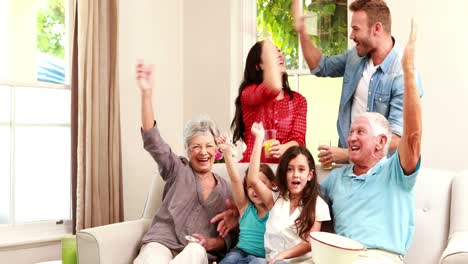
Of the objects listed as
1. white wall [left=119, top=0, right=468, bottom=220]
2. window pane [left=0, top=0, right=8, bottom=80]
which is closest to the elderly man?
white wall [left=119, top=0, right=468, bottom=220]

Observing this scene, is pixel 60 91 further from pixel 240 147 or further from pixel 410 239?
pixel 410 239

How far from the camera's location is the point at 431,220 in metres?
2.46

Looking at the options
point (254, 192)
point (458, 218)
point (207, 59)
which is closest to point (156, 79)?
point (207, 59)

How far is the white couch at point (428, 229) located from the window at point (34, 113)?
1.34 meters

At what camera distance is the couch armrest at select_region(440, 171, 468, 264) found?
2.07 meters

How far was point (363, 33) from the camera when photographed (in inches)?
108

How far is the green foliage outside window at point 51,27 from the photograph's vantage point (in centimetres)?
390

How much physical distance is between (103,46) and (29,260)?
4.73 feet

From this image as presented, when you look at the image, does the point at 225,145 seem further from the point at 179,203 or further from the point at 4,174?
the point at 4,174

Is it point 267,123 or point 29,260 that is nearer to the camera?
point 267,123

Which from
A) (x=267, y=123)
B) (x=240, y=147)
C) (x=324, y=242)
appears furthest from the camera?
(x=240, y=147)

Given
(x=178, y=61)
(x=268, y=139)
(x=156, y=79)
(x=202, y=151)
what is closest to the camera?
(x=202, y=151)

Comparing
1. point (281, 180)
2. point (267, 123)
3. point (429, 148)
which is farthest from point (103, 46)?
point (429, 148)

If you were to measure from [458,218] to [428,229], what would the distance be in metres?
0.13
